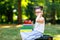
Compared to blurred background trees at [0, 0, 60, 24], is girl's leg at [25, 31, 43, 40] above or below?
above

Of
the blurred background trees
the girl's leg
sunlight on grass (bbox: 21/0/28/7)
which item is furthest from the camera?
sunlight on grass (bbox: 21/0/28/7)

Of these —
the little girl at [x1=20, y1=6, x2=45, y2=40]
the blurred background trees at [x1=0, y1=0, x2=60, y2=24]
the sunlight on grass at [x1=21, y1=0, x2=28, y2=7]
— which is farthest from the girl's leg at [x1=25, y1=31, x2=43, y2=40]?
the sunlight on grass at [x1=21, y1=0, x2=28, y2=7]

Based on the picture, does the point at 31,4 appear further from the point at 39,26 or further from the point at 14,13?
the point at 39,26

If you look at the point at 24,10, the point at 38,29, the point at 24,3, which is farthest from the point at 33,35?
the point at 24,10

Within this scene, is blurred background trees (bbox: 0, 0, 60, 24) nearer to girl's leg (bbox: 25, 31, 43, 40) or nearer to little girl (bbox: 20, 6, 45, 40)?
little girl (bbox: 20, 6, 45, 40)

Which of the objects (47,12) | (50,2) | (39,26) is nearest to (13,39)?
(39,26)

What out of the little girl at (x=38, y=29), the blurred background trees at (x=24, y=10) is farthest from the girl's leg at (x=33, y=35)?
the blurred background trees at (x=24, y=10)

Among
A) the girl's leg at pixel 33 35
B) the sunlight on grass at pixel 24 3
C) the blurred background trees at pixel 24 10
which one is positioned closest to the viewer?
the girl's leg at pixel 33 35

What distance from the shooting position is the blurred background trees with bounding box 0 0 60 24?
45.7 ft

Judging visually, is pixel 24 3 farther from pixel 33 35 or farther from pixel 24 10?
pixel 33 35

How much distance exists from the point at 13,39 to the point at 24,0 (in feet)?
24.6

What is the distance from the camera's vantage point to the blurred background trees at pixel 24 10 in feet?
45.7

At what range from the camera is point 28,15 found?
1622 cm

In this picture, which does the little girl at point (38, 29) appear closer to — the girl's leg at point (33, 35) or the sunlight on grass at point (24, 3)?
the girl's leg at point (33, 35)
